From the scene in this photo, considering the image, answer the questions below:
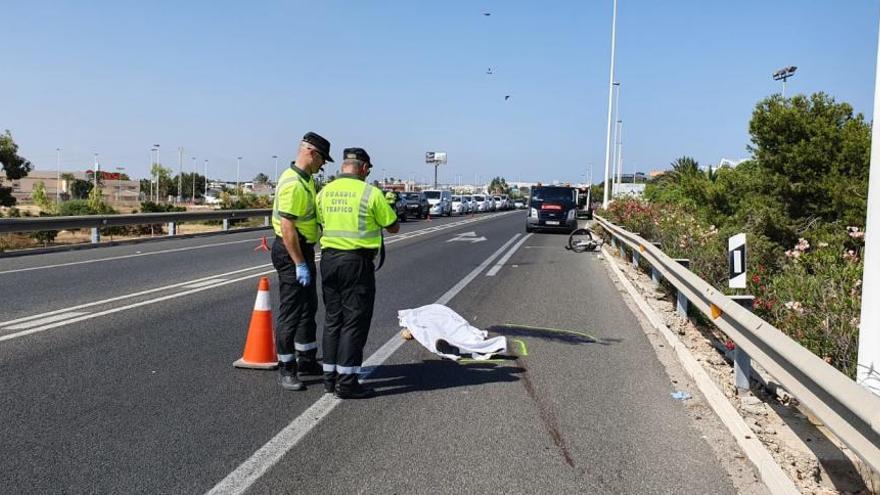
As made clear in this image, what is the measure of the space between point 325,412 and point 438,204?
4927cm

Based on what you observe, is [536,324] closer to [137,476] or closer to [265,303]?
[265,303]

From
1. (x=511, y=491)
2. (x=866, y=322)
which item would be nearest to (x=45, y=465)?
(x=511, y=491)

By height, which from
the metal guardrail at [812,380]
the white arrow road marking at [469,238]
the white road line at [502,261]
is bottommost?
the white road line at [502,261]

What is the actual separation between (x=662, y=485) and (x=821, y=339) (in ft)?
10.6

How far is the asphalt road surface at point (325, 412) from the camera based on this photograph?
13.8ft

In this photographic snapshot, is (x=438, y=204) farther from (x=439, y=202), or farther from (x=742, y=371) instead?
(x=742, y=371)

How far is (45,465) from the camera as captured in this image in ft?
13.9

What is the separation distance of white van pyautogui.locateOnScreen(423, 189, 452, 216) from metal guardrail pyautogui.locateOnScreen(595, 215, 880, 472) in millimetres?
47509

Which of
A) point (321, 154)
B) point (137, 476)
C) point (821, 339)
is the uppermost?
point (321, 154)

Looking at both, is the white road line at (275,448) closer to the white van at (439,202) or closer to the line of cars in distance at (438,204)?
the line of cars in distance at (438,204)

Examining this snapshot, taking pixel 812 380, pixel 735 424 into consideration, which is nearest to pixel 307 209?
pixel 735 424

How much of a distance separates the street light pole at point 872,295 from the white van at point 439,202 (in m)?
48.9

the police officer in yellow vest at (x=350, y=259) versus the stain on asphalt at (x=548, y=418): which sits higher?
the police officer in yellow vest at (x=350, y=259)

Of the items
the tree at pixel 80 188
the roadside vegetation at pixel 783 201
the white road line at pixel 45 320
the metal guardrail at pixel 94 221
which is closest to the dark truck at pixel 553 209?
the roadside vegetation at pixel 783 201
